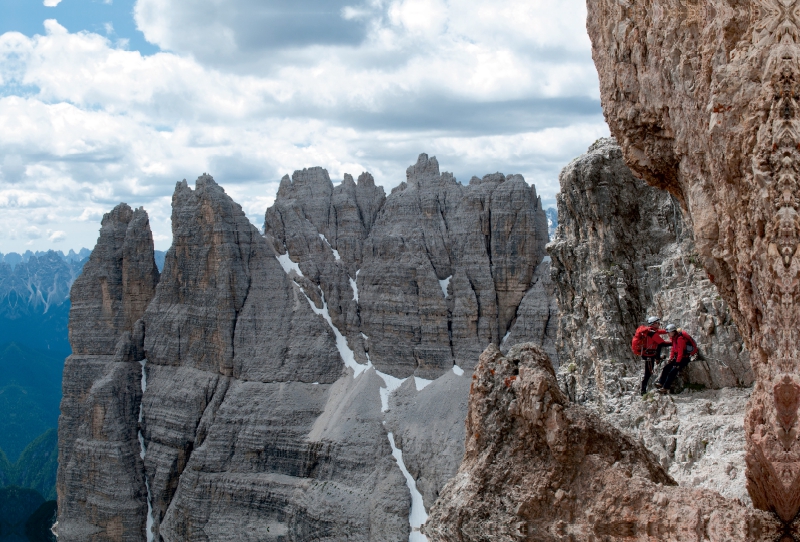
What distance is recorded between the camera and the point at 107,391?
57.6 m

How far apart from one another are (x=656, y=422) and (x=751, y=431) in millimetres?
6175

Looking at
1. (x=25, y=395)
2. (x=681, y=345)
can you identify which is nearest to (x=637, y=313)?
(x=681, y=345)

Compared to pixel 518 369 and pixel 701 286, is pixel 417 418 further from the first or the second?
pixel 518 369

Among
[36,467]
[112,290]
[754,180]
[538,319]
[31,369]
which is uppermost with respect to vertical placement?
[112,290]

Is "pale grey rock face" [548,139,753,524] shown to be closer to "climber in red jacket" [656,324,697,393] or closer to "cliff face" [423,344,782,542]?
"climber in red jacket" [656,324,697,393]

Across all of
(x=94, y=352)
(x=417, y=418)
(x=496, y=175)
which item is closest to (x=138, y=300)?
(x=94, y=352)

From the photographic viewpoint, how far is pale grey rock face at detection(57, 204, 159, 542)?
54219mm

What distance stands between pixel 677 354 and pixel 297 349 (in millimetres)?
47141

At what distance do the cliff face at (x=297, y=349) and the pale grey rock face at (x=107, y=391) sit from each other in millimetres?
184

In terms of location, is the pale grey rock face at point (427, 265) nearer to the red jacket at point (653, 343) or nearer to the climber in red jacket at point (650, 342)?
the climber in red jacket at point (650, 342)

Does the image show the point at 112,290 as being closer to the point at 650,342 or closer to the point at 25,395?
the point at 650,342

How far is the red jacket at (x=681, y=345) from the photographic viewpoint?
11.9 m

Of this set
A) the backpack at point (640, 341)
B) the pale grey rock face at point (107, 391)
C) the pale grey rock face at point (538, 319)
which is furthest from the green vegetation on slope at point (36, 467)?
the backpack at point (640, 341)

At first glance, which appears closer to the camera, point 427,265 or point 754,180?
point 754,180
